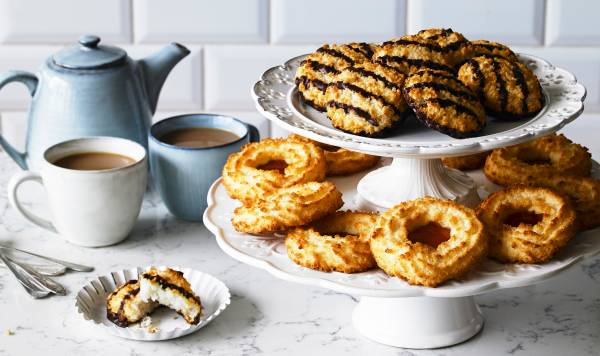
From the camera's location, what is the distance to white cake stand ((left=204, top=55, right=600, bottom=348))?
3.97 ft

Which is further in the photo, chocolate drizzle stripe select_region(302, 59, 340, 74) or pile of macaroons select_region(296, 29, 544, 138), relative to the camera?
chocolate drizzle stripe select_region(302, 59, 340, 74)

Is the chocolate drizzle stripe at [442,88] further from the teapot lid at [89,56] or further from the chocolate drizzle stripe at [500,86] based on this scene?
the teapot lid at [89,56]

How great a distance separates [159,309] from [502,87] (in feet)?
1.83

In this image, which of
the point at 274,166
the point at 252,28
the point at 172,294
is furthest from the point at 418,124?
the point at 252,28

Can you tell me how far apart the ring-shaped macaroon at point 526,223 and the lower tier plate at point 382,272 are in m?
0.02

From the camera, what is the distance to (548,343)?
1.36 meters

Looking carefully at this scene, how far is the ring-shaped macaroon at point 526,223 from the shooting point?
49.2 inches

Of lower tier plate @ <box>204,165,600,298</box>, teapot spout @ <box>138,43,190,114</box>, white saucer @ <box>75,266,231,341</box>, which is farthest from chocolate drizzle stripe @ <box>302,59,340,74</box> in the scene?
teapot spout @ <box>138,43,190,114</box>

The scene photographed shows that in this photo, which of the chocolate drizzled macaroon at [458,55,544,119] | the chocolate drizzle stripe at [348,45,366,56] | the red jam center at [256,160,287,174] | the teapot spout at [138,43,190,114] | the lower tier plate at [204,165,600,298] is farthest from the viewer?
the teapot spout at [138,43,190,114]

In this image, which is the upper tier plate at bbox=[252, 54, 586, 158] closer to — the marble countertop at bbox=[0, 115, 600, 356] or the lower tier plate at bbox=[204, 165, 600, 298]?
the lower tier plate at bbox=[204, 165, 600, 298]

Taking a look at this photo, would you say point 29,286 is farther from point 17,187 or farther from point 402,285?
point 402,285

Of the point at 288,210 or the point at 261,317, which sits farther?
the point at 261,317

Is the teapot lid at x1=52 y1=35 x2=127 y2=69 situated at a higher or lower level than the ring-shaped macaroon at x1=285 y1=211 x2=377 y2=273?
higher

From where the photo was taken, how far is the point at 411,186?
1413mm
